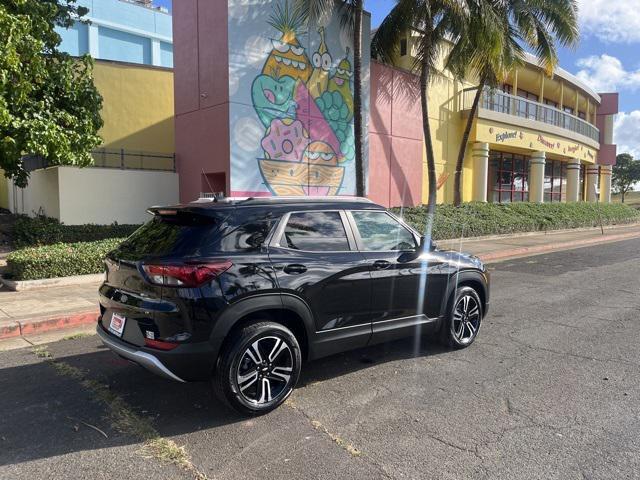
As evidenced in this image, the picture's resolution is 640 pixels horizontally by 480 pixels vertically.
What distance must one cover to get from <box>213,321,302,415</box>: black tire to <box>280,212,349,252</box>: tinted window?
734 mm

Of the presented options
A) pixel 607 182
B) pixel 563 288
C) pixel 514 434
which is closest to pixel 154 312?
pixel 514 434

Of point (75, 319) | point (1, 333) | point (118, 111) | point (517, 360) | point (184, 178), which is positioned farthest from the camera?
point (118, 111)

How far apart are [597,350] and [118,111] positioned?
17.8 m

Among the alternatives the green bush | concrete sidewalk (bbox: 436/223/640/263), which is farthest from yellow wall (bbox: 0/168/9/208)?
concrete sidewalk (bbox: 436/223/640/263)

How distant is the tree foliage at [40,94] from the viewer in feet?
28.8

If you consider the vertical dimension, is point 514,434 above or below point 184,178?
below

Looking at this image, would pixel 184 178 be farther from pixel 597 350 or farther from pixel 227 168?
pixel 597 350

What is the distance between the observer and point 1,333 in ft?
20.4

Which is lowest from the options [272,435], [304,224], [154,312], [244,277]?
[272,435]

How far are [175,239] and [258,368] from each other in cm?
120

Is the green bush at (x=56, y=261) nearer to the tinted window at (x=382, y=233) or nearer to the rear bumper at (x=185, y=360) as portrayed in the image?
the rear bumper at (x=185, y=360)

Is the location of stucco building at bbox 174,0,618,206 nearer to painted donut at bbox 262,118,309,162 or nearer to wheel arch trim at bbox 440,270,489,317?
painted donut at bbox 262,118,309,162

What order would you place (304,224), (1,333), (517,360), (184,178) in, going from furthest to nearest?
(184,178) < (1,333) < (517,360) < (304,224)

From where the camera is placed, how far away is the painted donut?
14297 millimetres
